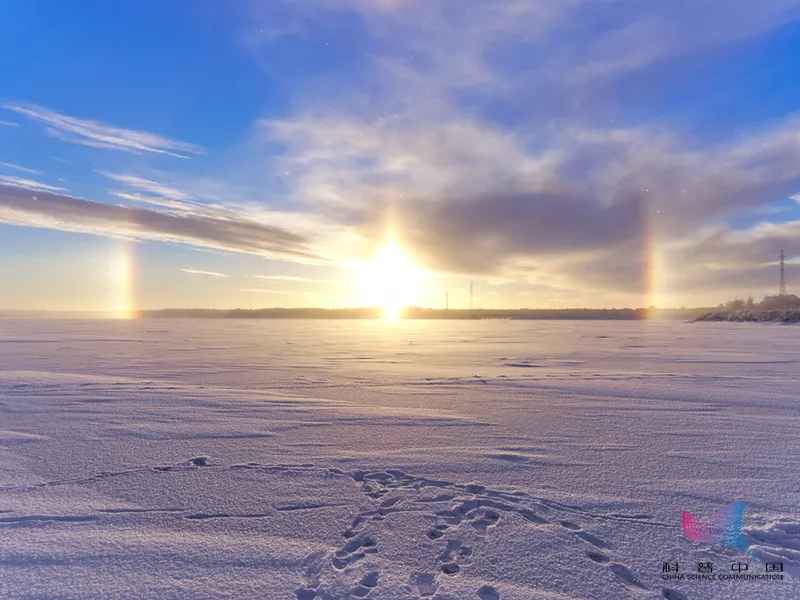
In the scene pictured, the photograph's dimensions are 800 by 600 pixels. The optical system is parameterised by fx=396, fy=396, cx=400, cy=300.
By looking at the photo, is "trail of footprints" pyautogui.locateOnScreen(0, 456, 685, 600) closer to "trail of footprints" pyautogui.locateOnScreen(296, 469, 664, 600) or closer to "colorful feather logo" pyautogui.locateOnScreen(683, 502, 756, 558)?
"trail of footprints" pyautogui.locateOnScreen(296, 469, 664, 600)

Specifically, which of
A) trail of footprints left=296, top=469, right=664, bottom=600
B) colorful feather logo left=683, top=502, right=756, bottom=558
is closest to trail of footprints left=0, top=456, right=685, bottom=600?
trail of footprints left=296, top=469, right=664, bottom=600

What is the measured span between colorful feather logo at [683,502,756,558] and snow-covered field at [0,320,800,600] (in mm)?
59

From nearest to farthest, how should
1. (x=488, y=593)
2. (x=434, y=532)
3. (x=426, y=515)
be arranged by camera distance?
(x=488, y=593) < (x=434, y=532) < (x=426, y=515)

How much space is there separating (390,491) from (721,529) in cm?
216

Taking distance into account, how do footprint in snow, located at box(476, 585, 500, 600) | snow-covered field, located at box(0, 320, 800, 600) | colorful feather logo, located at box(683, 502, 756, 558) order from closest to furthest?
1. footprint in snow, located at box(476, 585, 500, 600)
2. snow-covered field, located at box(0, 320, 800, 600)
3. colorful feather logo, located at box(683, 502, 756, 558)

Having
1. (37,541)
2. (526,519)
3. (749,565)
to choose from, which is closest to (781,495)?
(749,565)

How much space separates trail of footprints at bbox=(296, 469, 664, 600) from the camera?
6.57 feet

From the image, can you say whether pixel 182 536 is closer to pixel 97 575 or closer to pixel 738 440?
pixel 97 575

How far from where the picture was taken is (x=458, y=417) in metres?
4.93

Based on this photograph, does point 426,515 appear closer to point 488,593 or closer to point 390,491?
point 390,491

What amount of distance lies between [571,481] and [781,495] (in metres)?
1.45

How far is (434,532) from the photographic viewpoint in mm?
2480

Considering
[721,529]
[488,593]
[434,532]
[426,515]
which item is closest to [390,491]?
[426,515]

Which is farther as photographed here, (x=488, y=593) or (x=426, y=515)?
(x=426, y=515)
